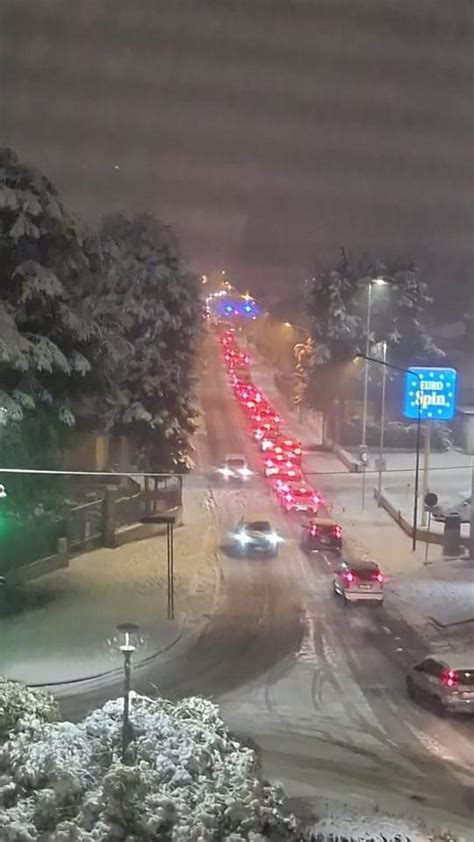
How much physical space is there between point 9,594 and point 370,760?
124 cm

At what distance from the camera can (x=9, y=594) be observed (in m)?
2.85

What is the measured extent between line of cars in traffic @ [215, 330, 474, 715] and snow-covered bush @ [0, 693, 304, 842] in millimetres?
752

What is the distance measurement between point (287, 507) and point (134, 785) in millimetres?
1266

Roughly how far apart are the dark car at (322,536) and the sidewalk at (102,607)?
337mm

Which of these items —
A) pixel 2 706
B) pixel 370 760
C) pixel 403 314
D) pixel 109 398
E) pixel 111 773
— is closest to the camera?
pixel 111 773

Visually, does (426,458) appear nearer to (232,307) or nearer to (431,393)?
(431,393)

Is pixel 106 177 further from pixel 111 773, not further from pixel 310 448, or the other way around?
pixel 111 773

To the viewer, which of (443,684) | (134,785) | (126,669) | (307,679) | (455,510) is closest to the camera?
(134,785)

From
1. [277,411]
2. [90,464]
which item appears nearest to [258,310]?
[277,411]

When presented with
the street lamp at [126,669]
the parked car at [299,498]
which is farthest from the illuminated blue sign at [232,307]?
the street lamp at [126,669]

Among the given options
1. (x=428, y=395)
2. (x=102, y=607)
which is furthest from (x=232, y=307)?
(x=102, y=607)

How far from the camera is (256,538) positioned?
9.86 ft

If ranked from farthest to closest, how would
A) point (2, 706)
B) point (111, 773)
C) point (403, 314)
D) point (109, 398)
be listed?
point (109, 398), point (403, 314), point (2, 706), point (111, 773)

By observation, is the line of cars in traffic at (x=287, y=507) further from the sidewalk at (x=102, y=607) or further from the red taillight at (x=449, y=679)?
the sidewalk at (x=102, y=607)
